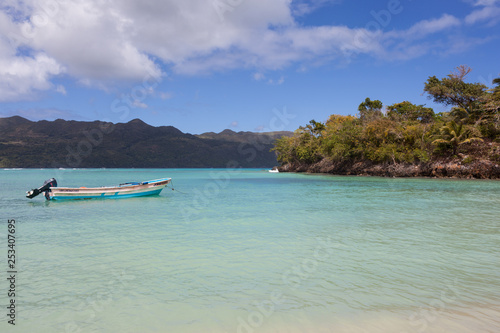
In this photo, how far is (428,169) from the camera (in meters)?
44.6

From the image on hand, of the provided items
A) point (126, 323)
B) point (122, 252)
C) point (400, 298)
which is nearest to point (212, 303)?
point (126, 323)

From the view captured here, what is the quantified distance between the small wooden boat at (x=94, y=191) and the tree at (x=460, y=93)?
42498 mm

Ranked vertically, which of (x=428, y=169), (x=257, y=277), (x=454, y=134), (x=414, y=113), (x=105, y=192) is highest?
(x=414, y=113)

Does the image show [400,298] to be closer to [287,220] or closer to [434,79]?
[287,220]

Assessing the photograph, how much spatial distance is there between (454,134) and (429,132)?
5.60 meters

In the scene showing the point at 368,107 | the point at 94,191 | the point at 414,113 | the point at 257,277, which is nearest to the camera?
the point at 257,277

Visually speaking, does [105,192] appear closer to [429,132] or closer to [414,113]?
[429,132]

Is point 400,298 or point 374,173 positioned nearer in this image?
point 400,298

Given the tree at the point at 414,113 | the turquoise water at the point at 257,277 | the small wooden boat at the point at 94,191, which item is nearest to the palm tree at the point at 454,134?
the tree at the point at 414,113

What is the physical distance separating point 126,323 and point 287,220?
29.6ft

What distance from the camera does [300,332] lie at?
3.90 m

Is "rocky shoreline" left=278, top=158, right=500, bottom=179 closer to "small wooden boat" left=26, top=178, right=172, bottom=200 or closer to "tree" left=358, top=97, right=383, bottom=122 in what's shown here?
"tree" left=358, top=97, right=383, bottom=122

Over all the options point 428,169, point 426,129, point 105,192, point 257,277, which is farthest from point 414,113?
point 257,277

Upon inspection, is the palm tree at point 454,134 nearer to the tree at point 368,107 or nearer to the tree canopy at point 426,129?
the tree canopy at point 426,129
